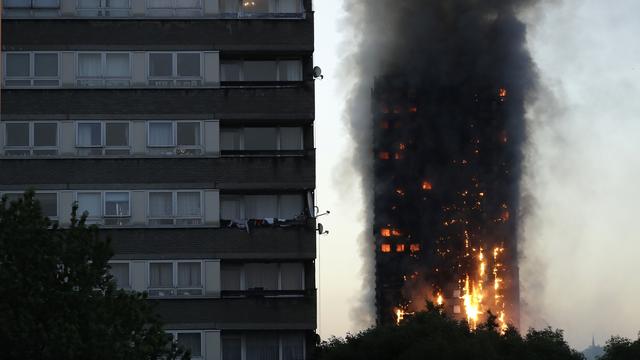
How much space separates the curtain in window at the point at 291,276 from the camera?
6362 cm

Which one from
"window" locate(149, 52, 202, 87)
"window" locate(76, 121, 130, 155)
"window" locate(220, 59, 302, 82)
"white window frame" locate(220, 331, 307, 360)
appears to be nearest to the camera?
"white window frame" locate(220, 331, 307, 360)

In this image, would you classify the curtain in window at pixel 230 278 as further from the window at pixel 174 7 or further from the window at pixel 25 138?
the window at pixel 174 7

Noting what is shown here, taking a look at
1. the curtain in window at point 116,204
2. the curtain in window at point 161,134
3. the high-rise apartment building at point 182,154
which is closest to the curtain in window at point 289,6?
→ the high-rise apartment building at point 182,154

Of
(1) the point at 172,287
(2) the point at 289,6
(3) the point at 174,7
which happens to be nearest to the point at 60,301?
(1) the point at 172,287

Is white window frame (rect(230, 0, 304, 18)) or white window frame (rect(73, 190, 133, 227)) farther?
white window frame (rect(230, 0, 304, 18))

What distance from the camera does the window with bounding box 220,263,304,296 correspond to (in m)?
63.5

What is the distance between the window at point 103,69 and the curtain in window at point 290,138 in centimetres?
684

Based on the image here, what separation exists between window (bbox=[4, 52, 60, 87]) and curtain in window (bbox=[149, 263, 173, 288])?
8824mm

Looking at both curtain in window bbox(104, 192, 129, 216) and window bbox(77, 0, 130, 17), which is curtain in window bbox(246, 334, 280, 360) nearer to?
curtain in window bbox(104, 192, 129, 216)

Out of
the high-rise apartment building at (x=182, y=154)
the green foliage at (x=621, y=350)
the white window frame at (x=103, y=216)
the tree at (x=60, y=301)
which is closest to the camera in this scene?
the tree at (x=60, y=301)

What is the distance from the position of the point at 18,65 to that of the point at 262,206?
11.7 meters

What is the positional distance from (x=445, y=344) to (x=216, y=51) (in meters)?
15.6

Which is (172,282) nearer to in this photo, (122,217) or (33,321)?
(122,217)

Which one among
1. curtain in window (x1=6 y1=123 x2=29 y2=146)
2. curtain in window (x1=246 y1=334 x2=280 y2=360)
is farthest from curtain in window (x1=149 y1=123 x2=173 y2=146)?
curtain in window (x1=246 y1=334 x2=280 y2=360)
